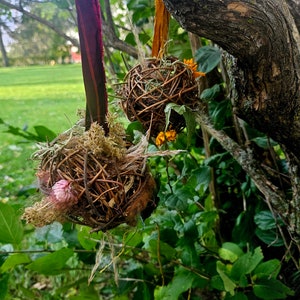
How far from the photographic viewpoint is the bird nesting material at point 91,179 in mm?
615

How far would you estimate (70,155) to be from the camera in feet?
2.09

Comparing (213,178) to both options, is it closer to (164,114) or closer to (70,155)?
(164,114)

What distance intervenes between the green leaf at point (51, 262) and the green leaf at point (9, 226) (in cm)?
8

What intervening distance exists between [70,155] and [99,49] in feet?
0.52

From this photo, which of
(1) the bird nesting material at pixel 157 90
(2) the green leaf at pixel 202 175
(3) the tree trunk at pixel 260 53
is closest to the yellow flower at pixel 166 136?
(1) the bird nesting material at pixel 157 90

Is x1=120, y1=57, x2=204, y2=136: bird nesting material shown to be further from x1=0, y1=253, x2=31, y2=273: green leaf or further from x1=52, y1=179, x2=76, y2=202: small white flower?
x1=0, y1=253, x2=31, y2=273: green leaf

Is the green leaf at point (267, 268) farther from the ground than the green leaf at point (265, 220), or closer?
closer

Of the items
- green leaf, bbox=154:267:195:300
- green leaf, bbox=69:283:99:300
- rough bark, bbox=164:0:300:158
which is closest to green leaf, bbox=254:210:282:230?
green leaf, bbox=154:267:195:300

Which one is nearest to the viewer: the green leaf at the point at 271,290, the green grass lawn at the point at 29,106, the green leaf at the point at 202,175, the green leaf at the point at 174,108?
the green leaf at the point at 174,108

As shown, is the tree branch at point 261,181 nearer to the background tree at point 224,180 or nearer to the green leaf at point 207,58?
the background tree at point 224,180

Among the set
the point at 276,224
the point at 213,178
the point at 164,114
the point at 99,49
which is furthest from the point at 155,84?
the point at 213,178

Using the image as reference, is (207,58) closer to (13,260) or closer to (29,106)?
(13,260)

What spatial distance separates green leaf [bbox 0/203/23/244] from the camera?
1022 mm

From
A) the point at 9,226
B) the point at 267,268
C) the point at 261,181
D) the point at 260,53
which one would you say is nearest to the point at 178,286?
the point at 267,268
